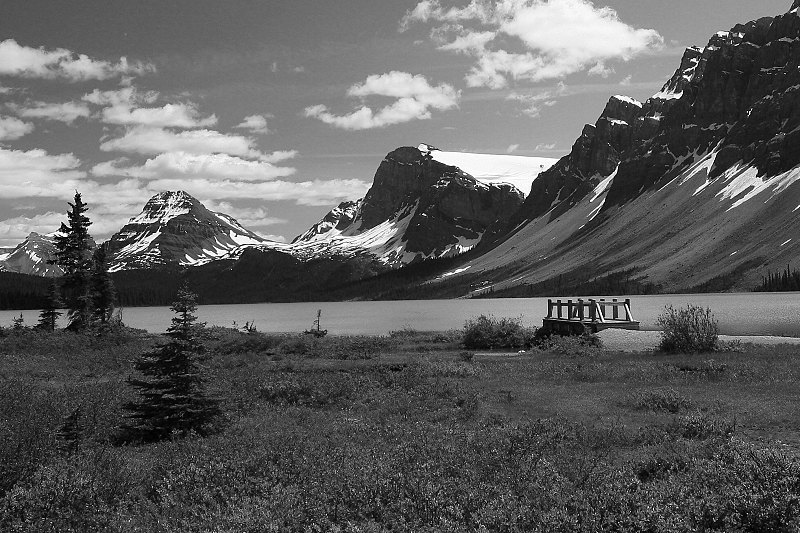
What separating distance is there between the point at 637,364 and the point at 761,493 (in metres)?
23.4

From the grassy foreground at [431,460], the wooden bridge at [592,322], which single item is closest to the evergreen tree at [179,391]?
the grassy foreground at [431,460]

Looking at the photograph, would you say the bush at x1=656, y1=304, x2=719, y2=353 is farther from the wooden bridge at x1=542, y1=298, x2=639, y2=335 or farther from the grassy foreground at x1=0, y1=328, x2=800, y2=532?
the wooden bridge at x1=542, y1=298, x2=639, y2=335

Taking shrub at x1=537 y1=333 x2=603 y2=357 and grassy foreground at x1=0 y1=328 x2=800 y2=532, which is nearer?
grassy foreground at x1=0 y1=328 x2=800 y2=532

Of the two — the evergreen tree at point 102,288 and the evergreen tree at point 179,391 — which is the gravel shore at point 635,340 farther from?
the evergreen tree at point 102,288

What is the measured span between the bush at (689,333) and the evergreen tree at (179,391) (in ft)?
96.7

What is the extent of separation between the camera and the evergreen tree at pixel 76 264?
63.4 m

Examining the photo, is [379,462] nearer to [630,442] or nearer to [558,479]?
[558,479]

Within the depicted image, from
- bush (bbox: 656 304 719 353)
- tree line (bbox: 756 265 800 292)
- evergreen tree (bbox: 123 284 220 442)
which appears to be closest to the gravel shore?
bush (bbox: 656 304 719 353)

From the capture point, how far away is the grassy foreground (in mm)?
10055

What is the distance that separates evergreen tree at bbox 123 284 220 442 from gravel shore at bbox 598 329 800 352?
→ 3270cm

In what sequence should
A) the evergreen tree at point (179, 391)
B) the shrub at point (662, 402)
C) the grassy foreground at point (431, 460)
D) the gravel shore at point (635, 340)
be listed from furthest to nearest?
the gravel shore at point (635, 340) → the shrub at point (662, 402) → the evergreen tree at point (179, 391) → the grassy foreground at point (431, 460)

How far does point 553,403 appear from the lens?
2234 centimetres

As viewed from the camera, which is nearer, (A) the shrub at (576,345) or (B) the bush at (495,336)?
(A) the shrub at (576,345)

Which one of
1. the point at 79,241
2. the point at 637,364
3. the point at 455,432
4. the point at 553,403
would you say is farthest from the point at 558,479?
the point at 79,241
